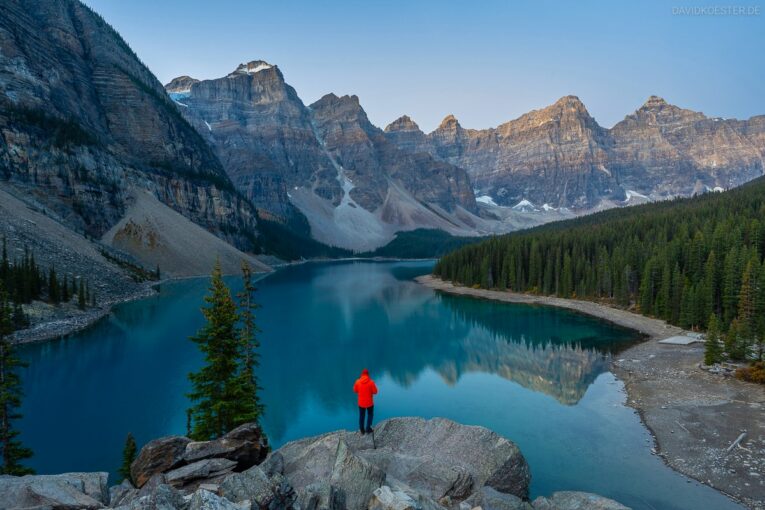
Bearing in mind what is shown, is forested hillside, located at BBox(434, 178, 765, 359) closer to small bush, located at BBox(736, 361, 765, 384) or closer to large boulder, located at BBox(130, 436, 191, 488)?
small bush, located at BBox(736, 361, 765, 384)

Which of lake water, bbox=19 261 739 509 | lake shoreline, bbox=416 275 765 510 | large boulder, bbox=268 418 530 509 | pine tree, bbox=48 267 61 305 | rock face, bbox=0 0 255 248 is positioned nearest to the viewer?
large boulder, bbox=268 418 530 509

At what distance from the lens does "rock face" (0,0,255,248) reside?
348 ft

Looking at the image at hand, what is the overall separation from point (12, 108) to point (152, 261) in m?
45.6

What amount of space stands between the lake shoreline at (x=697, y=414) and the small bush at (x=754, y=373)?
2.17 feet

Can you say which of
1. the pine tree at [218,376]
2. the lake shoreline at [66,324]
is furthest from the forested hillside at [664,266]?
the lake shoreline at [66,324]

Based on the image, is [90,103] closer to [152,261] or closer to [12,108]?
[12,108]

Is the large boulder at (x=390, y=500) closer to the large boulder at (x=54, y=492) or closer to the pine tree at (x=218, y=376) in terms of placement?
the large boulder at (x=54, y=492)

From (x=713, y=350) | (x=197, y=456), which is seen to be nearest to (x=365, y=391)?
(x=197, y=456)

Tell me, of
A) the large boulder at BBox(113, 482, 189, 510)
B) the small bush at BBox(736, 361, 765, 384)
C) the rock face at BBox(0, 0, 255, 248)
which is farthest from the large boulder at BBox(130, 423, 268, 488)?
the rock face at BBox(0, 0, 255, 248)

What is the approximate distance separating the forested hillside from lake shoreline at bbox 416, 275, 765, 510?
5.28 metres

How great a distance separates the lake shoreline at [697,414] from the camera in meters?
20.7

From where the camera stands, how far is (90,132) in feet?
430

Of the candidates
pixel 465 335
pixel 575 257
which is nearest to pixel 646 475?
pixel 465 335

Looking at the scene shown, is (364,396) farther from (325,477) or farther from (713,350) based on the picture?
(713,350)
